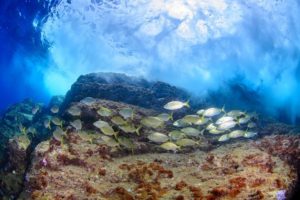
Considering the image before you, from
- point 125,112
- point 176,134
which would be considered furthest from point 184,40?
point 176,134

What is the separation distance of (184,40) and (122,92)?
33.7 feet

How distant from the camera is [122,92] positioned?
17.5m

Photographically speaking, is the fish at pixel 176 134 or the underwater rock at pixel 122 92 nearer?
the fish at pixel 176 134

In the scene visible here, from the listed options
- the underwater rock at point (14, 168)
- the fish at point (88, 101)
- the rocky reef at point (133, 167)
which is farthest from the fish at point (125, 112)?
the underwater rock at point (14, 168)

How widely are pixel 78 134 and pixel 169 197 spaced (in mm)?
5043

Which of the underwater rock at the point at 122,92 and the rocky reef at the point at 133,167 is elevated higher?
the underwater rock at the point at 122,92

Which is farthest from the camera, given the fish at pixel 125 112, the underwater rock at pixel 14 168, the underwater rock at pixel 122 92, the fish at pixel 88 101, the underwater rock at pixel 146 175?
the underwater rock at pixel 122 92

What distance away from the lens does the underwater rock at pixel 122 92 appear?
1705 cm

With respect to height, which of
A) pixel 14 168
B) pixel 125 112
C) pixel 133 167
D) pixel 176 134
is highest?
pixel 125 112

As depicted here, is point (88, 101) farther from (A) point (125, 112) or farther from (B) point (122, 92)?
(B) point (122, 92)

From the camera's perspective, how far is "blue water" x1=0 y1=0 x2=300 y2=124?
23203 mm

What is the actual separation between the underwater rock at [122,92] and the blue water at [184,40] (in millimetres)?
6838

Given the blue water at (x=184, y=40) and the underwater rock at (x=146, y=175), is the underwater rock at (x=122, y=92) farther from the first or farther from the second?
the blue water at (x=184, y=40)

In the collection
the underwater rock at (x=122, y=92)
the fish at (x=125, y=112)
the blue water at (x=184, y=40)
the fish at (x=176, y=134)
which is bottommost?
the fish at (x=176, y=134)
